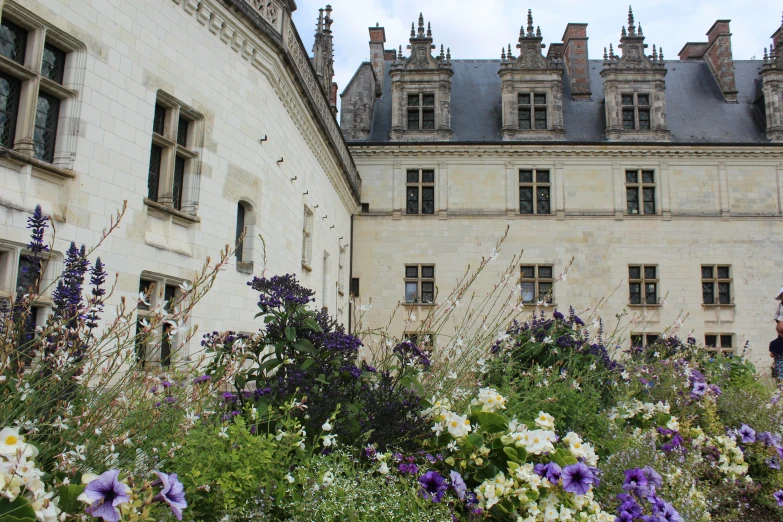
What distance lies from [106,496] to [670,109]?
21.4 meters

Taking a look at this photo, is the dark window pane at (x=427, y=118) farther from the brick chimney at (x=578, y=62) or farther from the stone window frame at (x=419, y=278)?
the brick chimney at (x=578, y=62)

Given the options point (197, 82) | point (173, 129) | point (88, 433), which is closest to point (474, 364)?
point (88, 433)

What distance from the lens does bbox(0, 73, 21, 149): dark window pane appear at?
4762 millimetres

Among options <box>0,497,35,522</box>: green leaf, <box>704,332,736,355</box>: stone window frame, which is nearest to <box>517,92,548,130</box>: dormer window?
<box>704,332,736,355</box>: stone window frame

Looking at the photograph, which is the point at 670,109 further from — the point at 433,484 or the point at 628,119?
the point at 433,484

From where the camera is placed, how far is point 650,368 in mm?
5520

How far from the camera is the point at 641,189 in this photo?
18.2m

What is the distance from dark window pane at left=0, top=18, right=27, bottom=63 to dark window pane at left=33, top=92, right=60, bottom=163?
366 mm

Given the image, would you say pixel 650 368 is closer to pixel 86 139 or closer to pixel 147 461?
pixel 147 461

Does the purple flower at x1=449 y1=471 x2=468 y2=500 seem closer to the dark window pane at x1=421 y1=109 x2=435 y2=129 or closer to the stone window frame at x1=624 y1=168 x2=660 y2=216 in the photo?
the stone window frame at x1=624 y1=168 x2=660 y2=216

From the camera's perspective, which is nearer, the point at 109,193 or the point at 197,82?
the point at 109,193

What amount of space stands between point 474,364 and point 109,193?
12.4 feet

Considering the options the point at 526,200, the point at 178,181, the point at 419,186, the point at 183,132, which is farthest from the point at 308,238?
the point at 526,200

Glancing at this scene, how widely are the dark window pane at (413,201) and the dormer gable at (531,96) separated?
3316 millimetres
